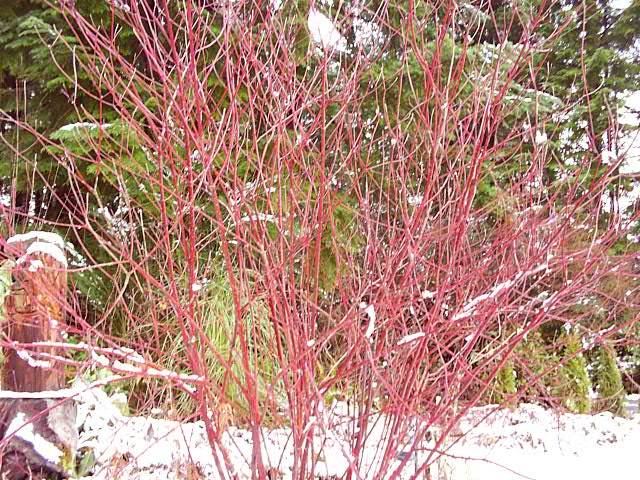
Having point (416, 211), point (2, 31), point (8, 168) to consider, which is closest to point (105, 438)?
point (416, 211)

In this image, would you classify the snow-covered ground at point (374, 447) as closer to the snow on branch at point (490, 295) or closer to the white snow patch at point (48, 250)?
the snow on branch at point (490, 295)

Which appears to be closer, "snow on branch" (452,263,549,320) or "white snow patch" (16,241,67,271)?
"snow on branch" (452,263,549,320)

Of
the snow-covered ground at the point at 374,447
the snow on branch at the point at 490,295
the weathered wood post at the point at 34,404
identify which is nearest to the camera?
the snow on branch at the point at 490,295

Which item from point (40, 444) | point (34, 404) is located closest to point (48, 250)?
point (34, 404)

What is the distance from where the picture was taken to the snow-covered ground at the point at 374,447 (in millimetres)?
2994

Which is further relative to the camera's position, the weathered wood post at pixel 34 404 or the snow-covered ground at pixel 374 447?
the weathered wood post at pixel 34 404

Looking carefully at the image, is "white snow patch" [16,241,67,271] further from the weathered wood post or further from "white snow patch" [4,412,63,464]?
"white snow patch" [4,412,63,464]

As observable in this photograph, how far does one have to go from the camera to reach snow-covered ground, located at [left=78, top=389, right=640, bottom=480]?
2.99 metres

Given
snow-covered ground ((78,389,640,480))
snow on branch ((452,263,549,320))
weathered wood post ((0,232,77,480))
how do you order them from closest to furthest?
1. snow on branch ((452,263,549,320))
2. snow-covered ground ((78,389,640,480))
3. weathered wood post ((0,232,77,480))

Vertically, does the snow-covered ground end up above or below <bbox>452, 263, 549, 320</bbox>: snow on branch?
below

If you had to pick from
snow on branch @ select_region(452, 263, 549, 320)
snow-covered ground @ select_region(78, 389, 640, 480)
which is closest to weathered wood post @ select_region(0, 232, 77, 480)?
snow-covered ground @ select_region(78, 389, 640, 480)

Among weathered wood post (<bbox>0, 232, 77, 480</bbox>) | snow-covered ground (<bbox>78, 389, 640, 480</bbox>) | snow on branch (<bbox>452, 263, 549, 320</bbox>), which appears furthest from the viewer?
weathered wood post (<bbox>0, 232, 77, 480</bbox>)

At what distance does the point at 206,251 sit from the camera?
19.6 ft

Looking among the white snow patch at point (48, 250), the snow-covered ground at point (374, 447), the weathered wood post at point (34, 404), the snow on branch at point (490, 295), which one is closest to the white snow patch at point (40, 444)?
the weathered wood post at point (34, 404)
